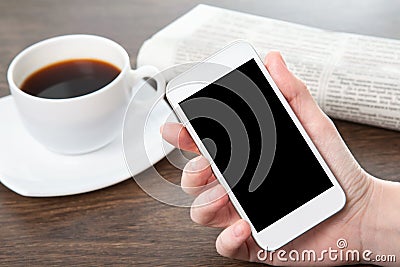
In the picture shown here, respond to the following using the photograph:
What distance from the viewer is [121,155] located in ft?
2.56

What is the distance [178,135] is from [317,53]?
11.3 inches

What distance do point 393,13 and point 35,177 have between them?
1.86 feet

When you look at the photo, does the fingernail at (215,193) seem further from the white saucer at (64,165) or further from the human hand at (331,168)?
the white saucer at (64,165)

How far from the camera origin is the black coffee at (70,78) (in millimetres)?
784

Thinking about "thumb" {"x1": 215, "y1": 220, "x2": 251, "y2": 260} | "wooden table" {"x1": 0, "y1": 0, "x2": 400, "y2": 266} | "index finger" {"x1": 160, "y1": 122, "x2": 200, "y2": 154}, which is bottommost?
"wooden table" {"x1": 0, "y1": 0, "x2": 400, "y2": 266}

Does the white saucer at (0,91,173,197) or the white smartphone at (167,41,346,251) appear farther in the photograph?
the white saucer at (0,91,173,197)

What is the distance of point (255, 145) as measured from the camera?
648 millimetres

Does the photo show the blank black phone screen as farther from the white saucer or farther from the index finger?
the white saucer

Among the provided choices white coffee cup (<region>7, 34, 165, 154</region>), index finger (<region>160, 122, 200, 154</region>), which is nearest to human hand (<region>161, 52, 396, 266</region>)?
index finger (<region>160, 122, 200, 154</region>)

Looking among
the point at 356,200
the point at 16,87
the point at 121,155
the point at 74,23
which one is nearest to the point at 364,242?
the point at 356,200

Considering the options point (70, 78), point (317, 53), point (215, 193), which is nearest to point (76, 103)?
point (70, 78)

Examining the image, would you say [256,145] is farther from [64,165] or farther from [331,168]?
[64,165]

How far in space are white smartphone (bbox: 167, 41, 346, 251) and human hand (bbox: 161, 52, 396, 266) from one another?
0.01 m

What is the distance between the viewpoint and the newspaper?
2.66 ft
